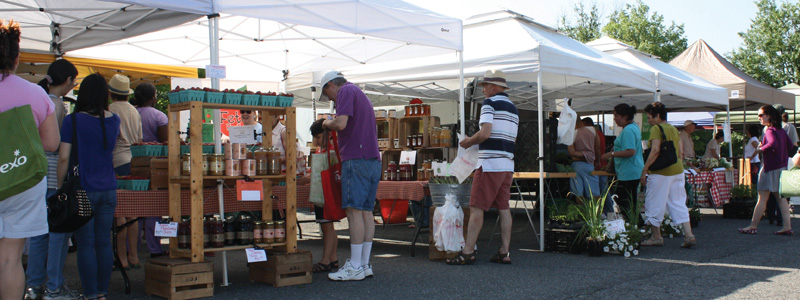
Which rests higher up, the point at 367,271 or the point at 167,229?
the point at 167,229

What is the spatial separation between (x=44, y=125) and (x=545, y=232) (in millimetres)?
5248

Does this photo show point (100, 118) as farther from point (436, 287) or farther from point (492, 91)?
point (492, 91)

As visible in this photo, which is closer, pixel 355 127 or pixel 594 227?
pixel 355 127

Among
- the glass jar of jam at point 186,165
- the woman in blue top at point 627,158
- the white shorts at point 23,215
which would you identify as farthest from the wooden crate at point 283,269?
the woman in blue top at point 627,158

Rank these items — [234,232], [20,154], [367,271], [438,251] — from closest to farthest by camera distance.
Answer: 1. [20,154]
2. [234,232]
3. [367,271]
4. [438,251]

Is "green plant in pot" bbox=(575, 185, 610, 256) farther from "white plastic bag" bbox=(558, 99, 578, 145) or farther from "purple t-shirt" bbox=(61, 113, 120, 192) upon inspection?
"purple t-shirt" bbox=(61, 113, 120, 192)

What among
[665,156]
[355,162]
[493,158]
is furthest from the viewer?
[665,156]

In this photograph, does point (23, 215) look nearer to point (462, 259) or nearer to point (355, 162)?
point (355, 162)

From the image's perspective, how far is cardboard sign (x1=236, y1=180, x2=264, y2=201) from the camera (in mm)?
5060

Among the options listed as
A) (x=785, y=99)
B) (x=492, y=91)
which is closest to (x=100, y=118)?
(x=492, y=91)

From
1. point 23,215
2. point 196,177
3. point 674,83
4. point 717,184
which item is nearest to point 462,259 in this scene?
point 196,177

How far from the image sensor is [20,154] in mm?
3217

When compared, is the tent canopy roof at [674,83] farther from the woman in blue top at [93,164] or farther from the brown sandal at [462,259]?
the woman in blue top at [93,164]

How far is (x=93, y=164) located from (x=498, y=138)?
3410 millimetres
